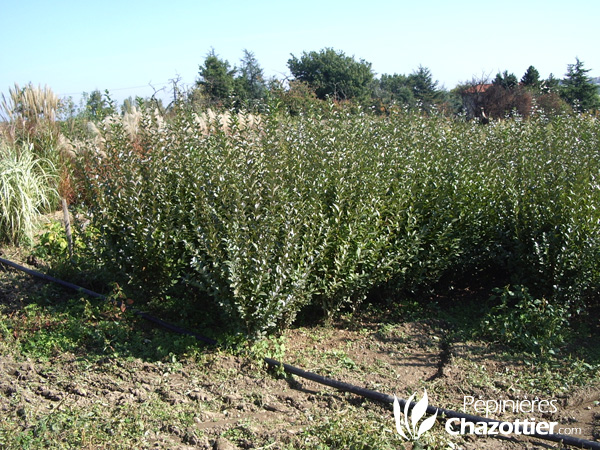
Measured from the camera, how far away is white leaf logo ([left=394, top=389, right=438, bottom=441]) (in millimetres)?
3209

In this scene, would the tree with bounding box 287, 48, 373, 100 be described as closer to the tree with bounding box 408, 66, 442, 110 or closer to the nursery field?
the tree with bounding box 408, 66, 442, 110

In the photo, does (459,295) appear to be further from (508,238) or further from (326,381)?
(326,381)

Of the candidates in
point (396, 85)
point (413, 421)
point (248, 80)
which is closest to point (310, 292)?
point (413, 421)

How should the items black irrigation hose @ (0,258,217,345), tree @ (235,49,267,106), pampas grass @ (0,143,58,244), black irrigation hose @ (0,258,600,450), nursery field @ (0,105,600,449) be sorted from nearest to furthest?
black irrigation hose @ (0,258,600,450)
nursery field @ (0,105,600,449)
black irrigation hose @ (0,258,217,345)
pampas grass @ (0,143,58,244)
tree @ (235,49,267,106)

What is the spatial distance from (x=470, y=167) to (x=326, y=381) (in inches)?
108

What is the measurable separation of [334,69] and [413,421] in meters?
27.0

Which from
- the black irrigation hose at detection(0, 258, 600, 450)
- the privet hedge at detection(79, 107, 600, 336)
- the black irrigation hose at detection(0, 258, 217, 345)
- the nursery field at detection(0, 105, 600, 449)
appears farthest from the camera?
the black irrigation hose at detection(0, 258, 217, 345)

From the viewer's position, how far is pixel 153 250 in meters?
4.58

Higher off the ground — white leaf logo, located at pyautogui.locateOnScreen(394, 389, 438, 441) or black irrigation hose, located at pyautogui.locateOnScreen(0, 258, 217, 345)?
black irrigation hose, located at pyautogui.locateOnScreen(0, 258, 217, 345)

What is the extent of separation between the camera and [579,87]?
2355cm

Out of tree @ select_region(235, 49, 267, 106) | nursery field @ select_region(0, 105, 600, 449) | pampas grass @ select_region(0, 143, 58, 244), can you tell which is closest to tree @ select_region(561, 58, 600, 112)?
tree @ select_region(235, 49, 267, 106)

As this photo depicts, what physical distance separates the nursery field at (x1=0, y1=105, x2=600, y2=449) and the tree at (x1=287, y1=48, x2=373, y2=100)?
76.5ft

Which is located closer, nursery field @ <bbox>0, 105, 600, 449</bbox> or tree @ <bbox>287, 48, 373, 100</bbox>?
nursery field @ <bbox>0, 105, 600, 449</bbox>

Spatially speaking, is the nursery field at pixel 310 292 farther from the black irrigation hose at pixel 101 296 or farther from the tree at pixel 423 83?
the tree at pixel 423 83
